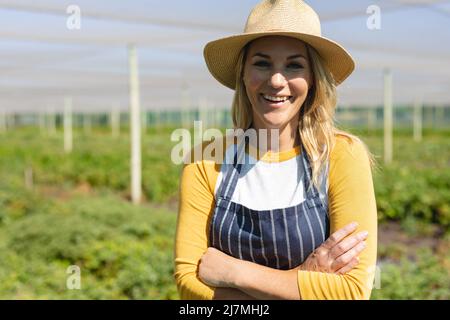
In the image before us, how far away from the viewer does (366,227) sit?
1.47 metres

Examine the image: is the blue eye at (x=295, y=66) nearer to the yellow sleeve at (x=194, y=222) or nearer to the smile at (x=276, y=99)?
the smile at (x=276, y=99)

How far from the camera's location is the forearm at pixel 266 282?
144 centimetres

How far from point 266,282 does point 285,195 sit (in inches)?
8.5

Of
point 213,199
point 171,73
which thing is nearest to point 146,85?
point 171,73

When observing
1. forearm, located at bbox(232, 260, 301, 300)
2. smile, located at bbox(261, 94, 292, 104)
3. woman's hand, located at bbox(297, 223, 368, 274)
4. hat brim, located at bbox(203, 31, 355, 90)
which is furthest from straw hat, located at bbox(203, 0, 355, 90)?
forearm, located at bbox(232, 260, 301, 300)

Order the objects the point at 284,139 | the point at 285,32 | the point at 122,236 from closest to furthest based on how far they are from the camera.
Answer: the point at 285,32
the point at 284,139
the point at 122,236

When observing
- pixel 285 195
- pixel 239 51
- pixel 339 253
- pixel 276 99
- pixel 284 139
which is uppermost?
pixel 239 51

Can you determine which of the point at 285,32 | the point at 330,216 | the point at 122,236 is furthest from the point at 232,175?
the point at 122,236

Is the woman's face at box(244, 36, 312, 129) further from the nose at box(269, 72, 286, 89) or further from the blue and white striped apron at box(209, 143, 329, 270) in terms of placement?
the blue and white striped apron at box(209, 143, 329, 270)

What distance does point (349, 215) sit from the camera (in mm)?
1456

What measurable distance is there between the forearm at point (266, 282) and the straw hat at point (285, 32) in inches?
21.5

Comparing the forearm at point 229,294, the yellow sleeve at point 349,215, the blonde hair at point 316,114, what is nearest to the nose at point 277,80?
the blonde hair at point 316,114

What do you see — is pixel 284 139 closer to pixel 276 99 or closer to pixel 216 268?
pixel 276 99

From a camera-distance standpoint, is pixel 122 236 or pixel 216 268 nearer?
pixel 216 268
